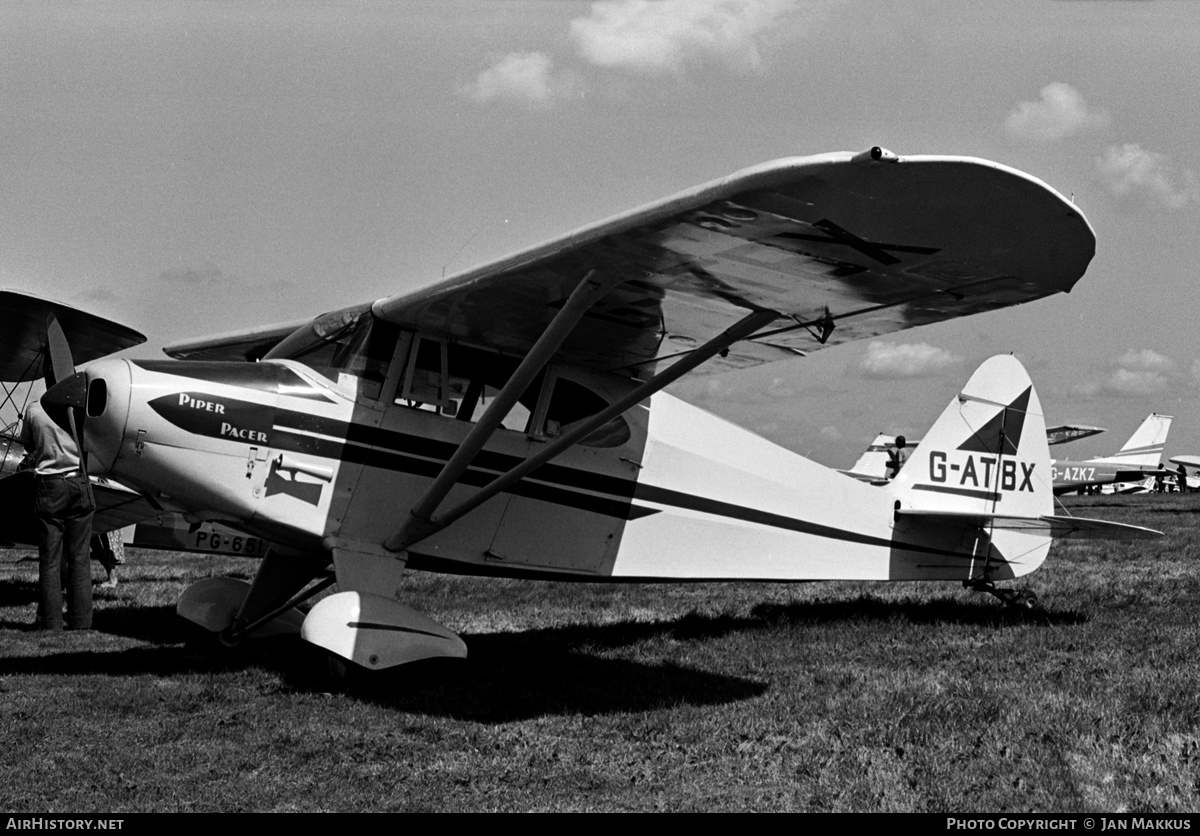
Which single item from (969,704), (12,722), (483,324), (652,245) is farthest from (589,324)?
(12,722)

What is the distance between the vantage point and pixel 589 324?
7.30m

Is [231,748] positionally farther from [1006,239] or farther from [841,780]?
[1006,239]

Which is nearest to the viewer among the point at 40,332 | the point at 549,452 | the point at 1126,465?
the point at 549,452

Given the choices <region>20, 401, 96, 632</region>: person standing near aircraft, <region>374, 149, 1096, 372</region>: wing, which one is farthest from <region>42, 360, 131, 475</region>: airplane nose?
<region>20, 401, 96, 632</region>: person standing near aircraft

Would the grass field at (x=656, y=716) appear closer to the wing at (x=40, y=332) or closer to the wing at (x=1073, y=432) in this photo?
the wing at (x=40, y=332)

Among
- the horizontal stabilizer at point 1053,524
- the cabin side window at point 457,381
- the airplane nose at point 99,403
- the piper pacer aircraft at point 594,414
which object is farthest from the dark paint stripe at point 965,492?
the airplane nose at point 99,403

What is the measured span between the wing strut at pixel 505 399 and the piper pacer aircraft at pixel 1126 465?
39290 millimetres

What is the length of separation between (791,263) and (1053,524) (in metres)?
4.60

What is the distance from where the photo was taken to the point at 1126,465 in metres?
48.7

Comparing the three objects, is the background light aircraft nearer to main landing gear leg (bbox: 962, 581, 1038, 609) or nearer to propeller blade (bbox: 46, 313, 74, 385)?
propeller blade (bbox: 46, 313, 74, 385)

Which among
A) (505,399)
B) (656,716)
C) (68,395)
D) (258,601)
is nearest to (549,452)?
(505,399)

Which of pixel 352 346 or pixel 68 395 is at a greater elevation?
pixel 352 346

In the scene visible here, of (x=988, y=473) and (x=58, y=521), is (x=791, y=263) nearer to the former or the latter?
→ (x=988, y=473)

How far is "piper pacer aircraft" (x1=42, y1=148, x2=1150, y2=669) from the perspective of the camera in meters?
5.06
